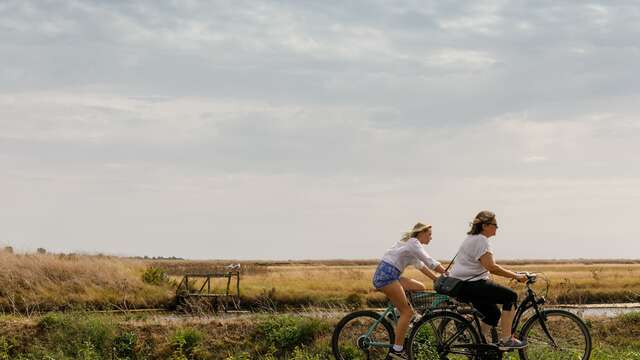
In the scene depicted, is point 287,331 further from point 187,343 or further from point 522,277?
point 522,277

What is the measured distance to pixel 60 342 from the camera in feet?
55.4

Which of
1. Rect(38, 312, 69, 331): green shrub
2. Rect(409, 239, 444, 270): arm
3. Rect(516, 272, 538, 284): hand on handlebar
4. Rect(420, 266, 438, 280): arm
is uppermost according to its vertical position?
Rect(409, 239, 444, 270): arm

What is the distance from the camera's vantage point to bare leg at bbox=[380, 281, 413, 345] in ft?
40.7

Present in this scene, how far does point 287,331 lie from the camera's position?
1708 cm

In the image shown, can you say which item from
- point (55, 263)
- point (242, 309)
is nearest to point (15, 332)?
point (242, 309)

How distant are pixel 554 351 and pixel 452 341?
1575mm

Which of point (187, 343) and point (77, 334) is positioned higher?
point (77, 334)

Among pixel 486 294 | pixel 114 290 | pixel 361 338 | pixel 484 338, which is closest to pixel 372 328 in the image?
pixel 361 338

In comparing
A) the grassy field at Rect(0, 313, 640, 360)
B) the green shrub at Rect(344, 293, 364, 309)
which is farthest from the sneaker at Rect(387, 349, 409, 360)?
the green shrub at Rect(344, 293, 364, 309)

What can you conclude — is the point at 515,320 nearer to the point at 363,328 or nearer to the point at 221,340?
the point at 363,328

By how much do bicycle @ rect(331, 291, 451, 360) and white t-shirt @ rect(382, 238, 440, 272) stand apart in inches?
24.2

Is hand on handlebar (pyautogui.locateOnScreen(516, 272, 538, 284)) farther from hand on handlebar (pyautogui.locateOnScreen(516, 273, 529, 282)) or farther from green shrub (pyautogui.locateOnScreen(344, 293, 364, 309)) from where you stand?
green shrub (pyautogui.locateOnScreen(344, 293, 364, 309))

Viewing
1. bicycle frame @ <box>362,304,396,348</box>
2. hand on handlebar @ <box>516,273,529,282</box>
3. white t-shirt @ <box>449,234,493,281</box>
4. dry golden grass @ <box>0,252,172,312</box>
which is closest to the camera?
white t-shirt @ <box>449,234,493,281</box>

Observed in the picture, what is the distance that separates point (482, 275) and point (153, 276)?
30.5 m
